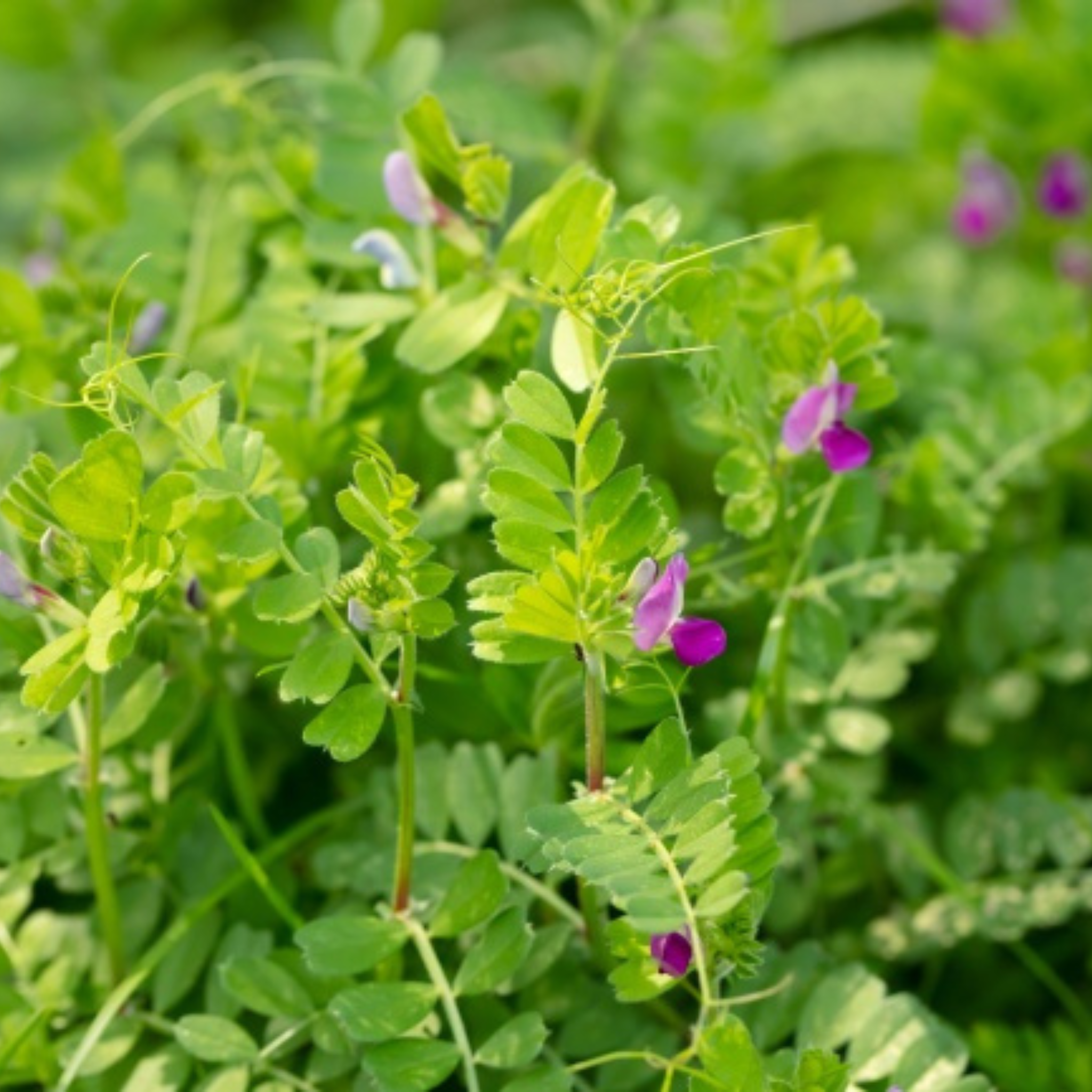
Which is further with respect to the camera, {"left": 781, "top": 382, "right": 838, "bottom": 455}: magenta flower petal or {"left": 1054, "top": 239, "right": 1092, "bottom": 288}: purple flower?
{"left": 1054, "top": 239, "right": 1092, "bottom": 288}: purple flower

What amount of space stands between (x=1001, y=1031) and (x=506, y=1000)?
332 mm

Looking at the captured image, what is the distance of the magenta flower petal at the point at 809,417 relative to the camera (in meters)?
1.05

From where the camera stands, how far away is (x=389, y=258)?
46.4 inches

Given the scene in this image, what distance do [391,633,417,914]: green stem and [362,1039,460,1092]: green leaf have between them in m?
0.09

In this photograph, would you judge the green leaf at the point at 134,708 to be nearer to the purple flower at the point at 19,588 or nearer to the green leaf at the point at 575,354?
the purple flower at the point at 19,588

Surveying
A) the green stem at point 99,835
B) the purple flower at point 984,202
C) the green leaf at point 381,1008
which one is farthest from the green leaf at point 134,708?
the purple flower at point 984,202

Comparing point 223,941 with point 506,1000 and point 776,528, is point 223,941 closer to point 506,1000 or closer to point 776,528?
point 506,1000

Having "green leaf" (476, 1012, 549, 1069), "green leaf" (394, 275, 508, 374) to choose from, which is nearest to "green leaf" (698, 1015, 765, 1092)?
"green leaf" (476, 1012, 549, 1069)

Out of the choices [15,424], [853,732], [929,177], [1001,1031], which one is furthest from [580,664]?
[929,177]

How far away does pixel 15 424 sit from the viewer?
5.03ft

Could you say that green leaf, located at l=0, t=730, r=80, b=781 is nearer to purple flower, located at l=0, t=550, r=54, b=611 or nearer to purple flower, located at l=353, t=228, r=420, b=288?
purple flower, located at l=0, t=550, r=54, b=611

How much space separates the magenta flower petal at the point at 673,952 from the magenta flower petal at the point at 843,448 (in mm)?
314

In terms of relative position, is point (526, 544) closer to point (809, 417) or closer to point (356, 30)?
point (809, 417)

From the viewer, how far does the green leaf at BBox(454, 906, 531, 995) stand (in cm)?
98
